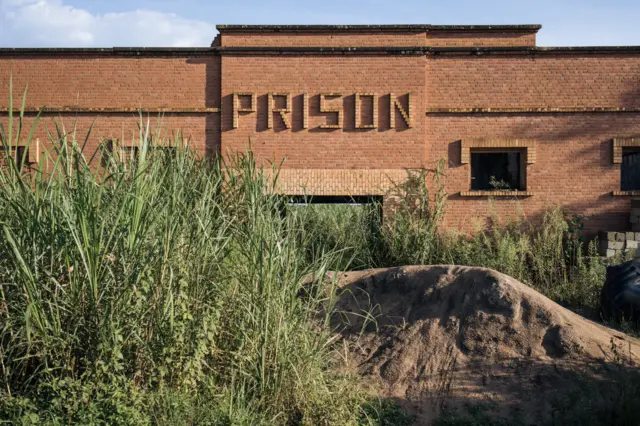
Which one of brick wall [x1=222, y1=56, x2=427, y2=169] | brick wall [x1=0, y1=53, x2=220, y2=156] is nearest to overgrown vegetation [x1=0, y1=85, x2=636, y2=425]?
brick wall [x1=222, y1=56, x2=427, y2=169]

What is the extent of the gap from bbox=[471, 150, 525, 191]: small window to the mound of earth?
6188mm

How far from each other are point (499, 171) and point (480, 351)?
10612 millimetres

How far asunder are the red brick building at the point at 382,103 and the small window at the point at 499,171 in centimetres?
27

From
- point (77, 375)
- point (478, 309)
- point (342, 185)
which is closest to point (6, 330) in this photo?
point (77, 375)

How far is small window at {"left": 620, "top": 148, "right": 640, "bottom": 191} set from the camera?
1487 centimetres

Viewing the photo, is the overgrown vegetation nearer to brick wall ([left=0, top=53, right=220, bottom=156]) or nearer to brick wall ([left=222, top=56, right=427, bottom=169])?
brick wall ([left=222, top=56, right=427, bottom=169])

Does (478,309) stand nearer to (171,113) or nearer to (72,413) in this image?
(72,413)

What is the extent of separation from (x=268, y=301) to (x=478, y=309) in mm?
3101

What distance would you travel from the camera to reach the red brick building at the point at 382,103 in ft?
46.2

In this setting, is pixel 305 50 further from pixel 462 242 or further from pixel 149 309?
pixel 149 309

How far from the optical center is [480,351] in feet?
23.0

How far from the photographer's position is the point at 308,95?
14.1 m

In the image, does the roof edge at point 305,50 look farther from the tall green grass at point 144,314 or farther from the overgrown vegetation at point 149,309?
the tall green grass at point 144,314

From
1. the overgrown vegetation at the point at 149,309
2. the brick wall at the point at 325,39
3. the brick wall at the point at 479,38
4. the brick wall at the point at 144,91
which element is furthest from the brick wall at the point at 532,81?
the overgrown vegetation at the point at 149,309
